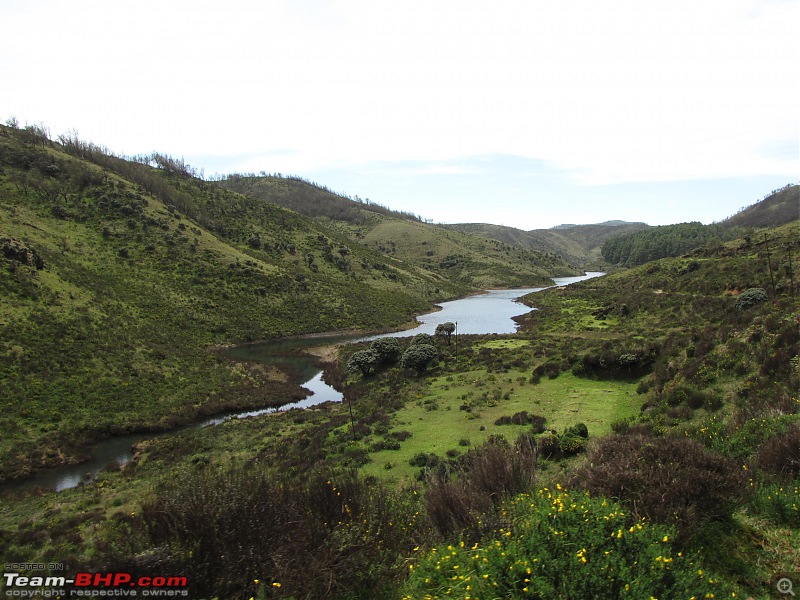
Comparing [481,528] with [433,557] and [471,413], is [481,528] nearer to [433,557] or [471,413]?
[433,557]

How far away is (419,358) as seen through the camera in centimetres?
3956

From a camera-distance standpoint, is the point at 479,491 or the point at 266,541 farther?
the point at 479,491

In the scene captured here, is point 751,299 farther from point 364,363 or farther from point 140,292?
point 140,292

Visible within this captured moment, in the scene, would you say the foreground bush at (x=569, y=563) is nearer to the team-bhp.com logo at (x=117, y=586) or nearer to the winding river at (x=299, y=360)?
the team-bhp.com logo at (x=117, y=586)

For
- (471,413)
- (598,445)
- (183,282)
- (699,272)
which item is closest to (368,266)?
(183,282)

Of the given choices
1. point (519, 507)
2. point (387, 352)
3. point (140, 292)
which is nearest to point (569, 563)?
point (519, 507)

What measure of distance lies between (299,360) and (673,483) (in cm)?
5054

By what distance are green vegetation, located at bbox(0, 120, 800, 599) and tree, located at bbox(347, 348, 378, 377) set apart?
0.20 metres

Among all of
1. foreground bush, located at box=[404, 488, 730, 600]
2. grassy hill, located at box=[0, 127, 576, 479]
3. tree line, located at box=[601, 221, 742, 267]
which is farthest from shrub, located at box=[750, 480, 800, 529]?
tree line, located at box=[601, 221, 742, 267]

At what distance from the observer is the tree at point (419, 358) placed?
3950 cm

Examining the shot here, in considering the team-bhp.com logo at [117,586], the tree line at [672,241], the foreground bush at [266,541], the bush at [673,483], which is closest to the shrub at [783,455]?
the bush at [673,483]

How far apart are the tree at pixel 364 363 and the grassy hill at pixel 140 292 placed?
6273 millimetres

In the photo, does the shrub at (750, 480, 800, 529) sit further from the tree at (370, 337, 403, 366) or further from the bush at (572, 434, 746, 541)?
the tree at (370, 337, 403, 366)

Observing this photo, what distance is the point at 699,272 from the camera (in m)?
58.9
